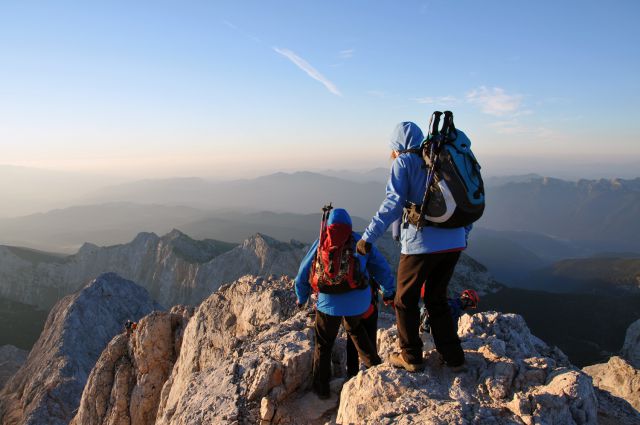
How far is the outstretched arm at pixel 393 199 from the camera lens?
496 centimetres

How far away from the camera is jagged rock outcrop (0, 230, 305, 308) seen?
3044 inches

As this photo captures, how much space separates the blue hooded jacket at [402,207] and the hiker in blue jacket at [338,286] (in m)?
0.62

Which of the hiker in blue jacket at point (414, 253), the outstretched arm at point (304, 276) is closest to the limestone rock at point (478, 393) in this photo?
the hiker in blue jacket at point (414, 253)

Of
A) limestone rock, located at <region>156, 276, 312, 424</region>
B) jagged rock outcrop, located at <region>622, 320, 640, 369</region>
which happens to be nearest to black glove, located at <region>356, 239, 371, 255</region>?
limestone rock, located at <region>156, 276, 312, 424</region>

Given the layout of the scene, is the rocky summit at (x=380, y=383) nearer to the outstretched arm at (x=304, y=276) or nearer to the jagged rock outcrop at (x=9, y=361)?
the outstretched arm at (x=304, y=276)

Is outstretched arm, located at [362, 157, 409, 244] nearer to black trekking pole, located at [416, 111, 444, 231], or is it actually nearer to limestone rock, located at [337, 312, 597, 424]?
black trekking pole, located at [416, 111, 444, 231]

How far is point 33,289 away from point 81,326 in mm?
64804

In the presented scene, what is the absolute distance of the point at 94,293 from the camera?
152ft

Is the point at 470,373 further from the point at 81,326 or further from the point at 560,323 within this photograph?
the point at 560,323

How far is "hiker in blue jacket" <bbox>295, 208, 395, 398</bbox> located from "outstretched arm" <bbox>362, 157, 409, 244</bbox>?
1.83ft

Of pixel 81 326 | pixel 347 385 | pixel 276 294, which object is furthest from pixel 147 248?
pixel 347 385

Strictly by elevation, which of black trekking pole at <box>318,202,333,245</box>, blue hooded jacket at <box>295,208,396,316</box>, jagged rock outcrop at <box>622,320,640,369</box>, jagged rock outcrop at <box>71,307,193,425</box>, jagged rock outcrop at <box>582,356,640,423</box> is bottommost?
jagged rock outcrop at <box>622,320,640,369</box>

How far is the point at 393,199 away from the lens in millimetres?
4984

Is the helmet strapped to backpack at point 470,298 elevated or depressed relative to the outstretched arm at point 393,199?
depressed
